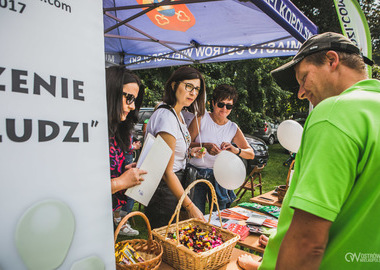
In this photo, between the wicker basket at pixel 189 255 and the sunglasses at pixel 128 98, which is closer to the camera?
the wicker basket at pixel 189 255

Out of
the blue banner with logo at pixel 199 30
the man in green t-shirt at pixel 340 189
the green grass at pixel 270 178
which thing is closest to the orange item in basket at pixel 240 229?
the man in green t-shirt at pixel 340 189

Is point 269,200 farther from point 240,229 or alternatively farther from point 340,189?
point 340,189

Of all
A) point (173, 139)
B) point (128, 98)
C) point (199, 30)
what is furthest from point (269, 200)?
point (199, 30)

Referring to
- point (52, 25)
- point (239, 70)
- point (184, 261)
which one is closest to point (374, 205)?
point (184, 261)

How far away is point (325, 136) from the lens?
2.29 ft

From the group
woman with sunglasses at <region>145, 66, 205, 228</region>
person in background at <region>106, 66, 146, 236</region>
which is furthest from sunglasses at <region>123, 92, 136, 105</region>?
woman with sunglasses at <region>145, 66, 205, 228</region>

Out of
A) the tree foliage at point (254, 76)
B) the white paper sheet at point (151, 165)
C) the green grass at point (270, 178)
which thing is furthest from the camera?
the tree foliage at point (254, 76)

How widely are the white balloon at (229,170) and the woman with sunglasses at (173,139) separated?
0.94 feet

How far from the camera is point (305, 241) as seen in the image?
0.70 m

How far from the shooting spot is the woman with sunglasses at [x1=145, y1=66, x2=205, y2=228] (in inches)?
69.4

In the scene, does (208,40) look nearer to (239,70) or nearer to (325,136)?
(325,136)

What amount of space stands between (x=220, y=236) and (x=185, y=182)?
624mm

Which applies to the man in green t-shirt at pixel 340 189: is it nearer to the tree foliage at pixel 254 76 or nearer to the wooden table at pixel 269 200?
the wooden table at pixel 269 200

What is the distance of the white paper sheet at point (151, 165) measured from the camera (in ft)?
4.41
